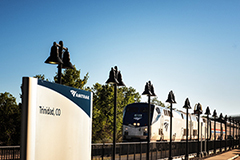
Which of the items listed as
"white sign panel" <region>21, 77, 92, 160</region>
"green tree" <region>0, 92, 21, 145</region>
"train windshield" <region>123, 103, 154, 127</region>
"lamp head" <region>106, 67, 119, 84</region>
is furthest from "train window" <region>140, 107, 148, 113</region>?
"white sign panel" <region>21, 77, 92, 160</region>

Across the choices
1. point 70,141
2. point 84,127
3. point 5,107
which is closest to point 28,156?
point 70,141

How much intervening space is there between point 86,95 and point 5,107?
113 feet

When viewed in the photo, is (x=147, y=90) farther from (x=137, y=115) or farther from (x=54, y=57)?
(x=137, y=115)

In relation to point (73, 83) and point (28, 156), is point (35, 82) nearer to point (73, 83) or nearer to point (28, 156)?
point (28, 156)

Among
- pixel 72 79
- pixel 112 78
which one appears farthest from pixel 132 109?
pixel 112 78

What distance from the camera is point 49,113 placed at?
6.78m

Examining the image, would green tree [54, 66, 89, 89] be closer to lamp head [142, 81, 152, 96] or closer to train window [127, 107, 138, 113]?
train window [127, 107, 138, 113]

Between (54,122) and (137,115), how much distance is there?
1130 inches

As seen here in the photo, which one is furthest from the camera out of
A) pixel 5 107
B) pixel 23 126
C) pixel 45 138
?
pixel 5 107

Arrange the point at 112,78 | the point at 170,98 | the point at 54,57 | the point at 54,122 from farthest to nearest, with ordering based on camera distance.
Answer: the point at 170,98, the point at 112,78, the point at 54,57, the point at 54,122

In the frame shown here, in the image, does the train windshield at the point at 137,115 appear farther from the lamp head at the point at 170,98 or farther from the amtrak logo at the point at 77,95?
the amtrak logo at the point at 77,95

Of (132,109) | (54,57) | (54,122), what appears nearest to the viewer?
(54,122)

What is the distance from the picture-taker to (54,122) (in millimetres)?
6867

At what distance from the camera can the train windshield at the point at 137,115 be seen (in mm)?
34875
